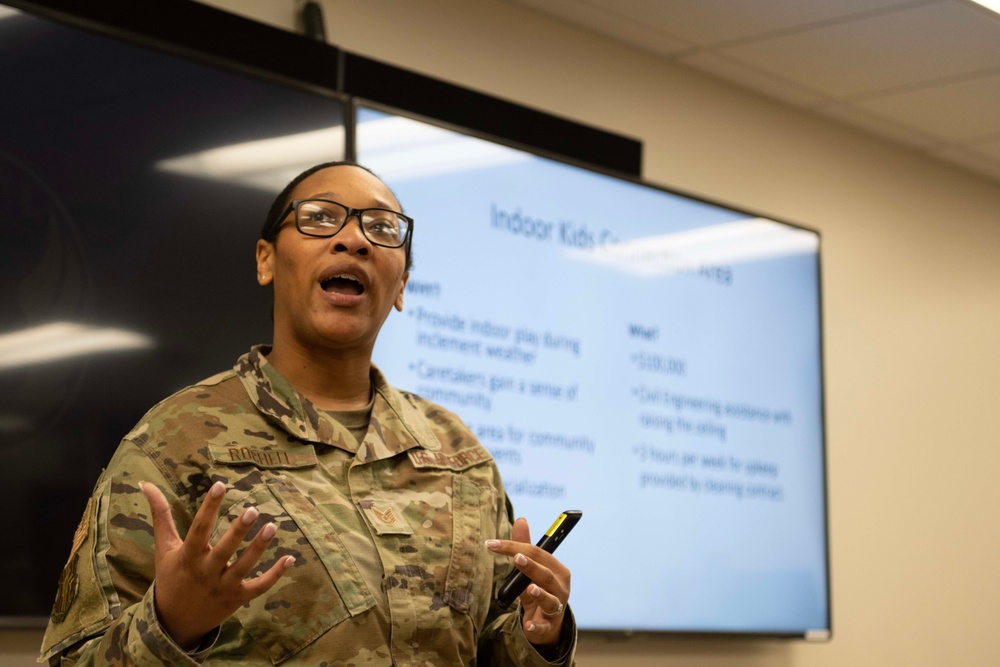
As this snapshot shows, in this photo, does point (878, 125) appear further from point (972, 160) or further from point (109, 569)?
point (109, 569)

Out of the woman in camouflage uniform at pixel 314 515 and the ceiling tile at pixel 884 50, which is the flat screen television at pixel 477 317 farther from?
the woman in camouflage uniform at pixel 314 515

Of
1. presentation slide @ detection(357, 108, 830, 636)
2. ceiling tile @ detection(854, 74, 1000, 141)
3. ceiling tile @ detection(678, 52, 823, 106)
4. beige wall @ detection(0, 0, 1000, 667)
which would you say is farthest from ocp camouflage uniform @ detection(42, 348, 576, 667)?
ceiling tile @ detection(854, 74, 1000, 141)

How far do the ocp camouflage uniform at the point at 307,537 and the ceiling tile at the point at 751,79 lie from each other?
2.69 m

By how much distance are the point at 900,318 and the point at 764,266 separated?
1.07 meters

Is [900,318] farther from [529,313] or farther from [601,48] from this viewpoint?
[529,313]

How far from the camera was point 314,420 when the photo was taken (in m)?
1.47

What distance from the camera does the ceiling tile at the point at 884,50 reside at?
3.58m

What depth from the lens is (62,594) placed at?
51.6 inches

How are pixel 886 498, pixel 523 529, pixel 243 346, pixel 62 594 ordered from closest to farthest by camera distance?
pixel 62 594 → pixel 523 529 → pixel 243 346 → pixel 886 498

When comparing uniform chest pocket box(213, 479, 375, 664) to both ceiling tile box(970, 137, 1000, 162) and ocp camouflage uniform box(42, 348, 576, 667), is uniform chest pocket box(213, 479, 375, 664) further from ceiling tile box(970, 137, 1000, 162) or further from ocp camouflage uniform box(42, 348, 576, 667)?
ceiling tile box(970, 137, 1000, 162)

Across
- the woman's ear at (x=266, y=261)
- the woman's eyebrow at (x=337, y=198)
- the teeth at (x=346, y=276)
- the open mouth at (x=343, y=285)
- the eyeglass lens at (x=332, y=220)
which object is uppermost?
the woman's eyebrow at (x=337, y=198)

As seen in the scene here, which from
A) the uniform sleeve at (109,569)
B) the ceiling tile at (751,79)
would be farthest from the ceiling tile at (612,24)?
the uniform sleeve at (109,569)

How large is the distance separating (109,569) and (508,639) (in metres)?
0.51

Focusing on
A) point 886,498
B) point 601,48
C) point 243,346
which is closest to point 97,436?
point 243,346
